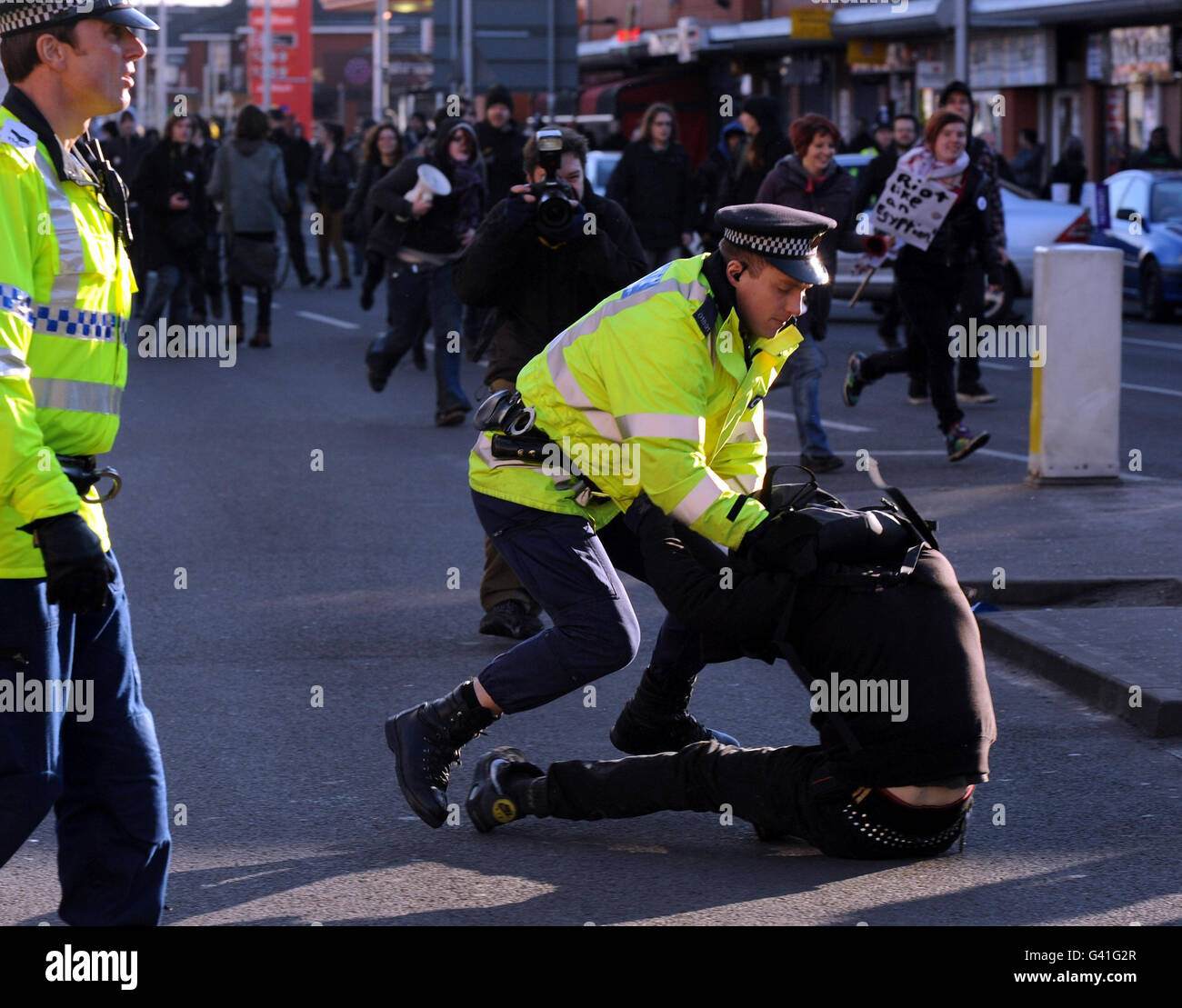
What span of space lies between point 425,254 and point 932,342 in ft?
11.6

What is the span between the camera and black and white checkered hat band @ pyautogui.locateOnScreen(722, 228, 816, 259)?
4.80m

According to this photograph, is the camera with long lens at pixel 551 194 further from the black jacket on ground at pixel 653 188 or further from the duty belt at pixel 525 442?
the black jacket on ground at pixel 653 188

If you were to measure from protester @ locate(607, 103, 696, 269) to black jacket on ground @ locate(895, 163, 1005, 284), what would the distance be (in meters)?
4.24

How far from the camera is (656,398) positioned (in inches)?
187

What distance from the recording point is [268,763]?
5.84m

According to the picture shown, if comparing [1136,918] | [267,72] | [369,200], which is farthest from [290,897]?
[267,72]

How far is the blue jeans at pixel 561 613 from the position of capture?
513cm

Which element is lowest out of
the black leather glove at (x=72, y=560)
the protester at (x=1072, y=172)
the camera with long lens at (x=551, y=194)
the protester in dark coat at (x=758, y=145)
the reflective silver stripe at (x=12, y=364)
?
the black leather glove at (x=72, y=560)

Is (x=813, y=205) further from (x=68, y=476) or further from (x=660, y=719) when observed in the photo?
(x=68, y=476)

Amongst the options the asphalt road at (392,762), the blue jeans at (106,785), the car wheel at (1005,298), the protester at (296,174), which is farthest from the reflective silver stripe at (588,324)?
the protester at (296,174)

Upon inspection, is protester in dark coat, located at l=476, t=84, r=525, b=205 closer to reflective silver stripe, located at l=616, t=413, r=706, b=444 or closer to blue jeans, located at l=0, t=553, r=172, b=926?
reflective silver stripe, located at l=616, t=413, r=706, b=444

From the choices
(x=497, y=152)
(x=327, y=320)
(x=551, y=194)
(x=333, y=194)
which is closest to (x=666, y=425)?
(x=551, y=194)

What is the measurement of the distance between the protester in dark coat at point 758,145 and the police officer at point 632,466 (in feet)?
28.8
